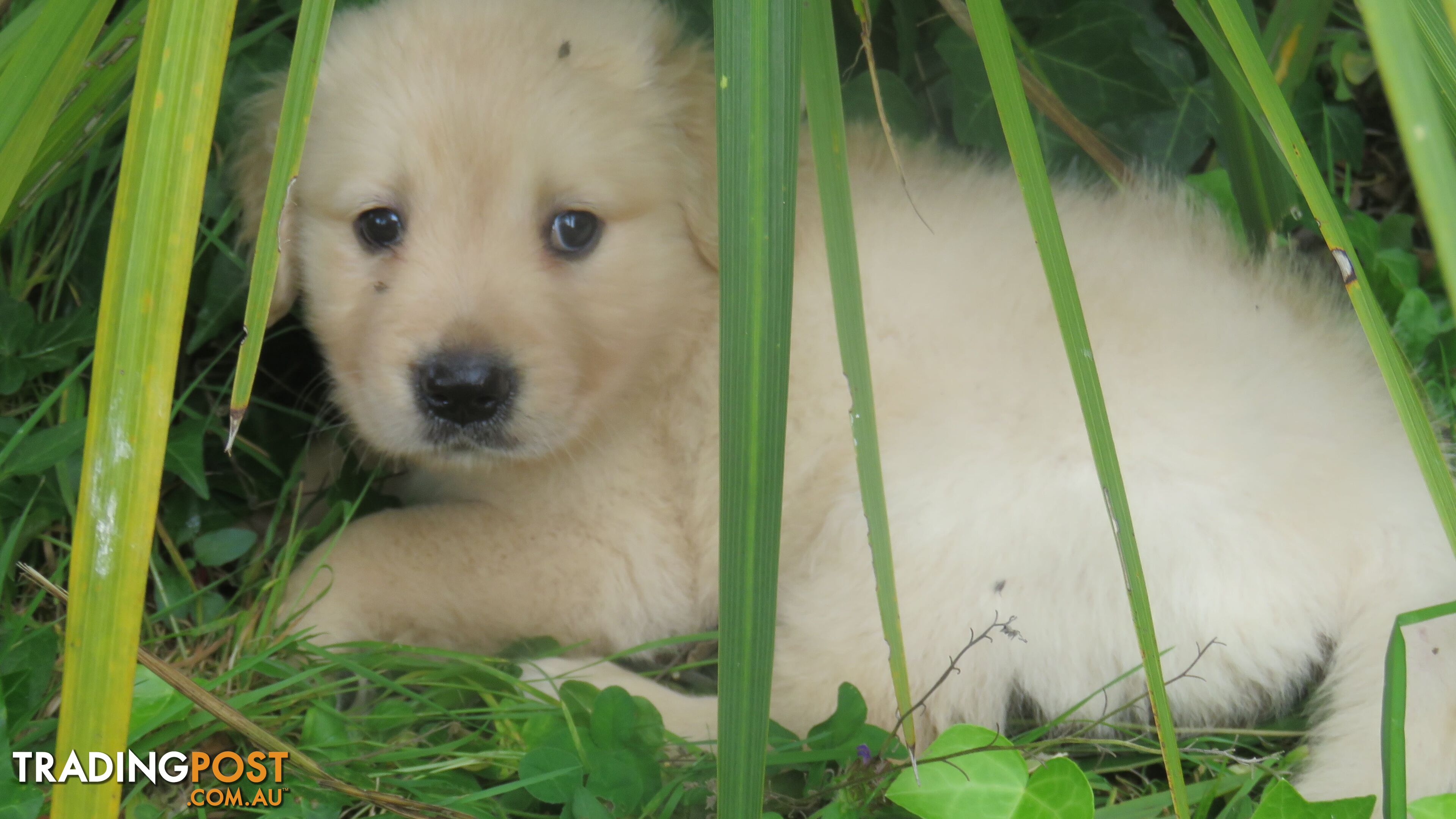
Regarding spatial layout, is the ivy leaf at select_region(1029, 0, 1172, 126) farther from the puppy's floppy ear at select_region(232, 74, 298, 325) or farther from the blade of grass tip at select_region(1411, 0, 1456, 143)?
the puppy's floppy ear at select_region(232, 74, 298, 325)

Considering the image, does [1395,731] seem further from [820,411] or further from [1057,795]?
[820,411]

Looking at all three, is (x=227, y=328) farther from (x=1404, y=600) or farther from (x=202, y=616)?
(x=1404, y=600)

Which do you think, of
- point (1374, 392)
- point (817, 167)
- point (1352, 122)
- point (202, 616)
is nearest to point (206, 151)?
point (817, 167)

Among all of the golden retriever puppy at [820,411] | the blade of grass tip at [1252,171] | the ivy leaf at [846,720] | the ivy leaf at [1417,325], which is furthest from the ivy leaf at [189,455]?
the ivy leaf at [1417,325]

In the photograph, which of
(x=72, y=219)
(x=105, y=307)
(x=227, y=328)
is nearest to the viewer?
(x=105, y=307)

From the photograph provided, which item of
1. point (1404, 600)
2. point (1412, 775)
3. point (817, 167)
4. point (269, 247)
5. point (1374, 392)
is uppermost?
point (817, 167)

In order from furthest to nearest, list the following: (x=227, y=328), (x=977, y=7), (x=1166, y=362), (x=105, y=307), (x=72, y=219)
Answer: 1. (x=227, y=328)
2. (x=72, y=219)
3. (x=1166, y=362)
4. (x=977, y=7)
5. (x=105, y=307)

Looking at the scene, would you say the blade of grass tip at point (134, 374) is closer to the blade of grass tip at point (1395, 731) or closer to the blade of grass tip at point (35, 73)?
the blade of grass tip at point (35, 73)
